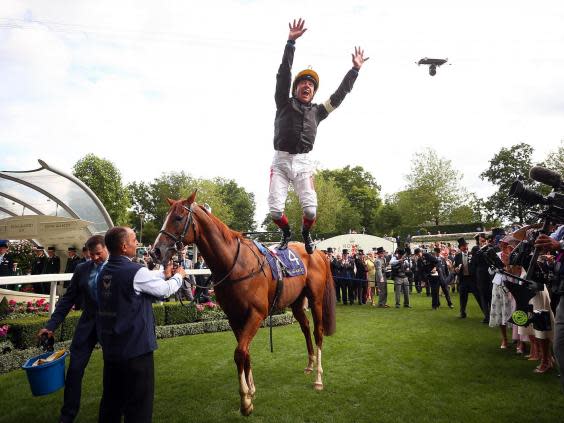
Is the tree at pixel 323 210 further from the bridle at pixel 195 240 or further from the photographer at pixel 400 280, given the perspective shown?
the bridle at pixel 195 240

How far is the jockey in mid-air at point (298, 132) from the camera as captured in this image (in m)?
4.99

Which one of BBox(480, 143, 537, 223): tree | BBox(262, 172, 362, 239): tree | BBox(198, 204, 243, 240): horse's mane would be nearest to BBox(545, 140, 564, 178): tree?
BBox(480, 143, 537, 223): tree

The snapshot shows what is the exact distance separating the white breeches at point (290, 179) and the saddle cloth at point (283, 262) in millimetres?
569

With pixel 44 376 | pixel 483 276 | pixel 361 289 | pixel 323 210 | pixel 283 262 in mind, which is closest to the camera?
pixel 44 376

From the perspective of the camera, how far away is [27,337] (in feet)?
23.4

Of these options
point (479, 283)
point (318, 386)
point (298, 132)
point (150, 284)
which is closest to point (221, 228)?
point (298, 132)

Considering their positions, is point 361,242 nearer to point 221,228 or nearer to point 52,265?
point 52,265

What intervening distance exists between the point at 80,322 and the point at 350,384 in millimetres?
3810

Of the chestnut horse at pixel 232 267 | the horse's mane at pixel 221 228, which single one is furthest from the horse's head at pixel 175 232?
the horse's mane at pixel 221 228

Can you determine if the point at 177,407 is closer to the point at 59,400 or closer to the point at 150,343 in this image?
the point at 59,400

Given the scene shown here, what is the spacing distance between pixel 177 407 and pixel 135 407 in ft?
6.75

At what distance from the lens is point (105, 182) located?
162ft

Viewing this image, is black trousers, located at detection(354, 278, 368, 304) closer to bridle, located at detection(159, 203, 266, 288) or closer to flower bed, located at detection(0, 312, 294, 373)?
flower bed, located at detection(0, 312, 294, 373)

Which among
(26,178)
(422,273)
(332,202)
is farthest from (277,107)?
(332,202)
